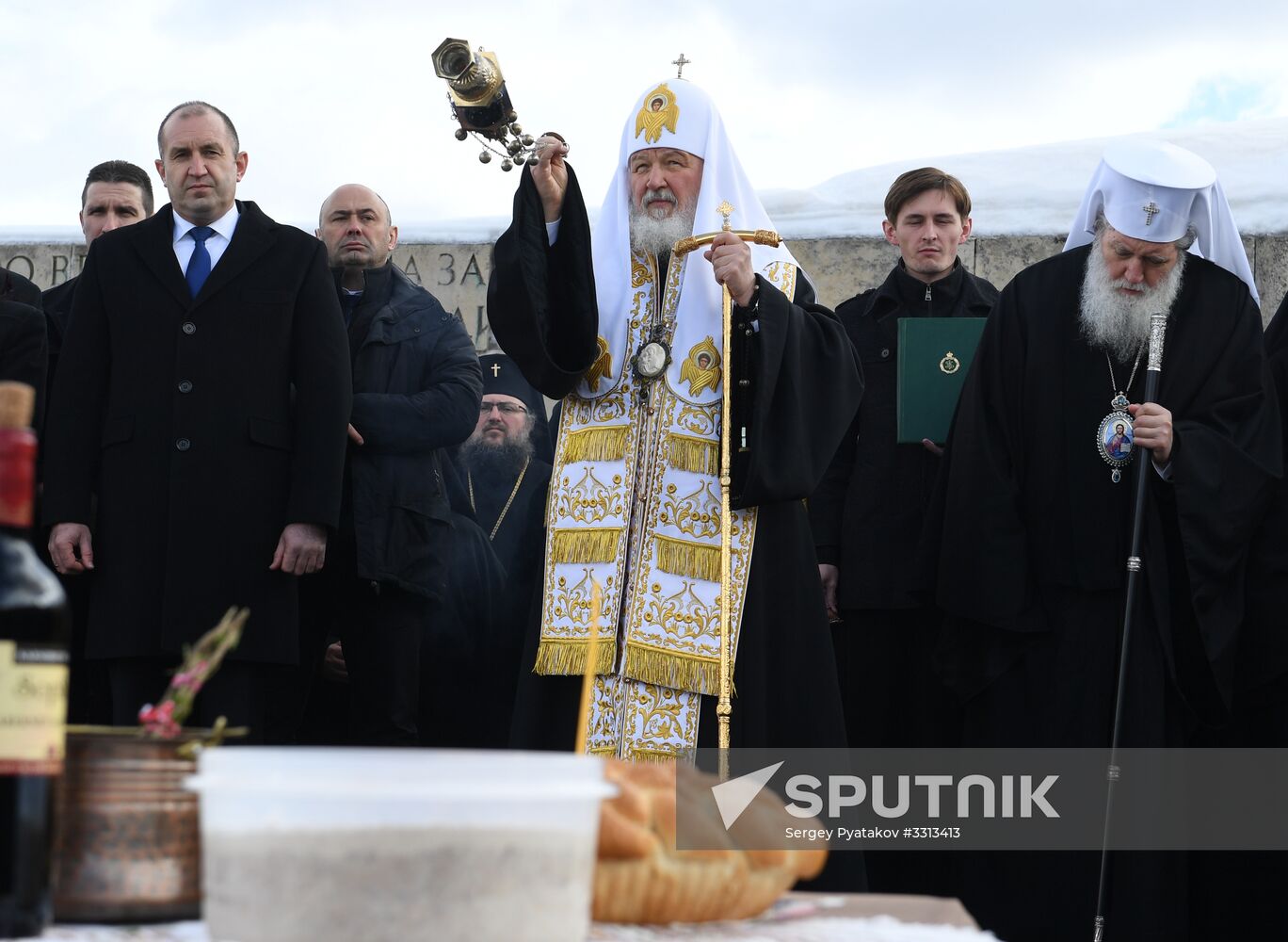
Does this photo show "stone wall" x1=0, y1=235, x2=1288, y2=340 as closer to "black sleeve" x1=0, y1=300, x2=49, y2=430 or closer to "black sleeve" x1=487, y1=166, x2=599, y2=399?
"black sleeve" x1=0, y1=300, x2=49, y2=430

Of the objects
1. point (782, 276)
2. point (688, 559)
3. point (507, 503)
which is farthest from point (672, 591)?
point (507, 503)

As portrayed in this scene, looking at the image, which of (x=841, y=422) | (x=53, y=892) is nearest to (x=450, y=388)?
(x=841, y=422)

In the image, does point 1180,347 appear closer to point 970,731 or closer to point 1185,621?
point 1185,621

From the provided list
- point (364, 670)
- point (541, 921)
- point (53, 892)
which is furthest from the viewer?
point (364, 670)

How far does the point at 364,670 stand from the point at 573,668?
1344 millimetres

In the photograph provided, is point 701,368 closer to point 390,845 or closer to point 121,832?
point 121,832

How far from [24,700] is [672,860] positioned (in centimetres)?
54

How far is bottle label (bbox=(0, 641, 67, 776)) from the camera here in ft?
4.16

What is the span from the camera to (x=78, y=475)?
5.07 meters

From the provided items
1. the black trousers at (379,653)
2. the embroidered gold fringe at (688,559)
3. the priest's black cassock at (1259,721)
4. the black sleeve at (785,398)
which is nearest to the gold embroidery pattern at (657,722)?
the embroidered gold fringe at (688,559)

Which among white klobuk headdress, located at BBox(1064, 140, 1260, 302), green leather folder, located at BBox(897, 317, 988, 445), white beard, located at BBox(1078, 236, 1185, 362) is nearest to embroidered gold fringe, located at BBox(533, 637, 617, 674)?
green leather folder, located at BBox(897, 317, 988, 445)

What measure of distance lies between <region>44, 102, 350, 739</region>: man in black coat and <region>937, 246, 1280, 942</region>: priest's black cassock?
2044mm

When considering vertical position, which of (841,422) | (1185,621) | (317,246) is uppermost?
(317,246)

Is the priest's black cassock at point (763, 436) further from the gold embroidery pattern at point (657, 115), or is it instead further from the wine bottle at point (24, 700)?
the wine bottle at point (24, 700)
